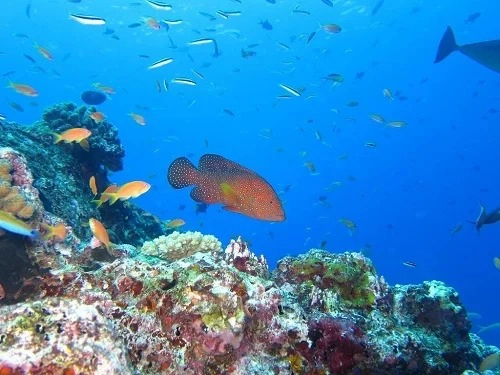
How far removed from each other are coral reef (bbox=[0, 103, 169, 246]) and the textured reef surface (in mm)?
1741

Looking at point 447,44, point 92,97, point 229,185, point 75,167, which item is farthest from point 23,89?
point 447,44

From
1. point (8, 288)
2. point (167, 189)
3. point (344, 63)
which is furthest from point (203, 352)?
point (167, 189)

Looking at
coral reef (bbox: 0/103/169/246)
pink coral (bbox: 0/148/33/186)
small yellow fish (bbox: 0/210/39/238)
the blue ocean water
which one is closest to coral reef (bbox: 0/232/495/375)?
small yellow fish (bbox: 0/210/39/238)

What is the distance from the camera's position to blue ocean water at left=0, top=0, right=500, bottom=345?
48.2 metres

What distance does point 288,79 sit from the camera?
6712 centimetres

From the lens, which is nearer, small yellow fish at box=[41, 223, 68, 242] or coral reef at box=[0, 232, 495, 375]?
coral reef at box=[0, 232, 495, 375]

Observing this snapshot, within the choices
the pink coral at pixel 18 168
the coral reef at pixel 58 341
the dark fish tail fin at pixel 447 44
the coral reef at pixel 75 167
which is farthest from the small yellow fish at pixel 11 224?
the dark fish tail fin at pixel 447 44

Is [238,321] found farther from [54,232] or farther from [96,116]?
[96,116]

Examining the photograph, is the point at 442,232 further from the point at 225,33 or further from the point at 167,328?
the point at 167,328

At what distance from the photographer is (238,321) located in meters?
2.59

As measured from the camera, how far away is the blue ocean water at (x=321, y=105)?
48.2 m

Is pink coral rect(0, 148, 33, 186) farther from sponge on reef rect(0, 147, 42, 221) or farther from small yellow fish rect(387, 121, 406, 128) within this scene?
small yellow fish rect(387, 121, 406, 128)

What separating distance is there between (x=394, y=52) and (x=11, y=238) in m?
71.5

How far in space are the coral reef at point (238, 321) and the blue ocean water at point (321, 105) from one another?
29.4m
